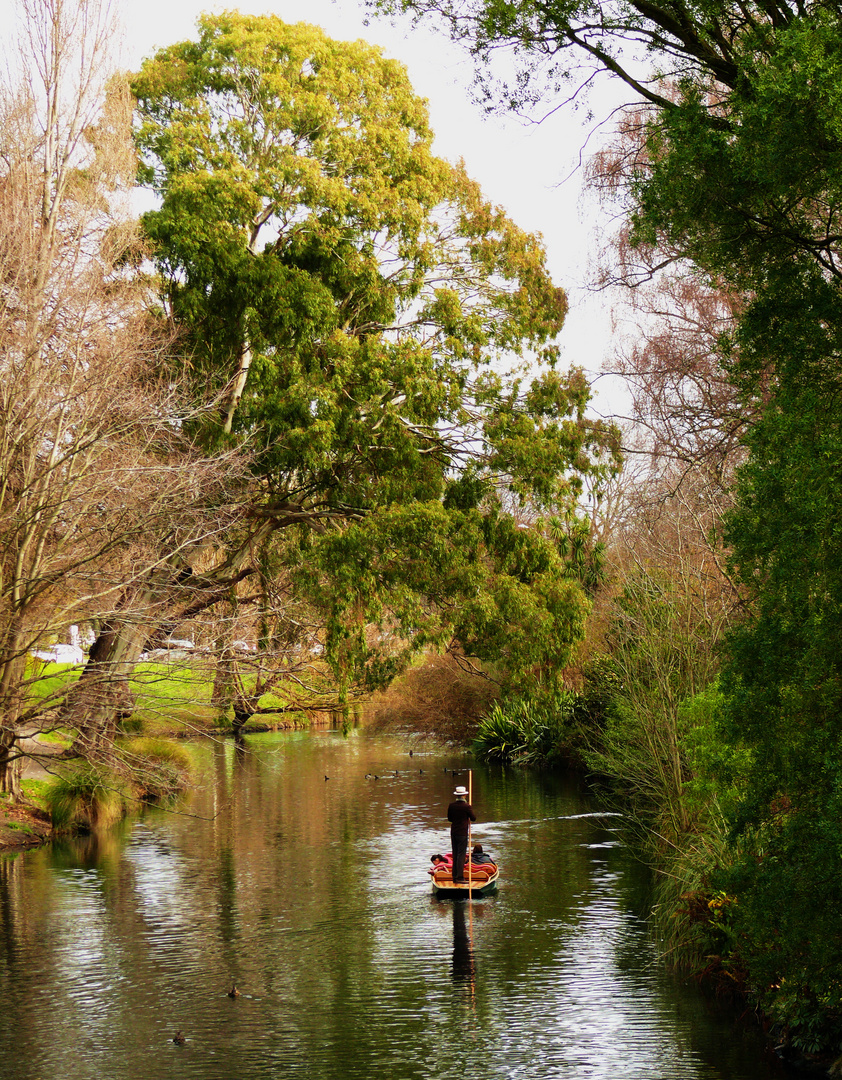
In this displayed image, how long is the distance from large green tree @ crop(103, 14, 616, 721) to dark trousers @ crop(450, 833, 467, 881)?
607 cm

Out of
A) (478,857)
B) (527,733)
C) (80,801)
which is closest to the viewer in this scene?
(478,857)

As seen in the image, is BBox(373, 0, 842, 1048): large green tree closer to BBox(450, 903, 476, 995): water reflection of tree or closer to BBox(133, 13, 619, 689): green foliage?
BBox(450, 903, 476, 995): water reflection of tree

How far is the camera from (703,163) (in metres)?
9.91

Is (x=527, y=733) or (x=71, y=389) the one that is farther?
(x=527, y=733)

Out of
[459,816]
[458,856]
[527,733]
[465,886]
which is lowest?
[465,886]

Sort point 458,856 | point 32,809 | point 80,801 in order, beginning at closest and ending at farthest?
point 458,856 → point 32,809 → point 80,801

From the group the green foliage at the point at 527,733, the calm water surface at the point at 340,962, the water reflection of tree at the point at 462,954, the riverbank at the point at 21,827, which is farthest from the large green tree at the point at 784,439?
the green foliage at the point at 527,733

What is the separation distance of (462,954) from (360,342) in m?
13.9

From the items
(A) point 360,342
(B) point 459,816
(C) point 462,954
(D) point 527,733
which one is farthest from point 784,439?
(D) point 527,733

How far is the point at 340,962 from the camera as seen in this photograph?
570 inches

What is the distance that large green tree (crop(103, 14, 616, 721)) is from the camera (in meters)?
23.5

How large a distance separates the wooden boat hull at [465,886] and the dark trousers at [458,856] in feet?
0.41

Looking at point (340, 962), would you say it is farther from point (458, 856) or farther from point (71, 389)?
point (71, 389)

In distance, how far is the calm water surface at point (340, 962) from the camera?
434 inches
